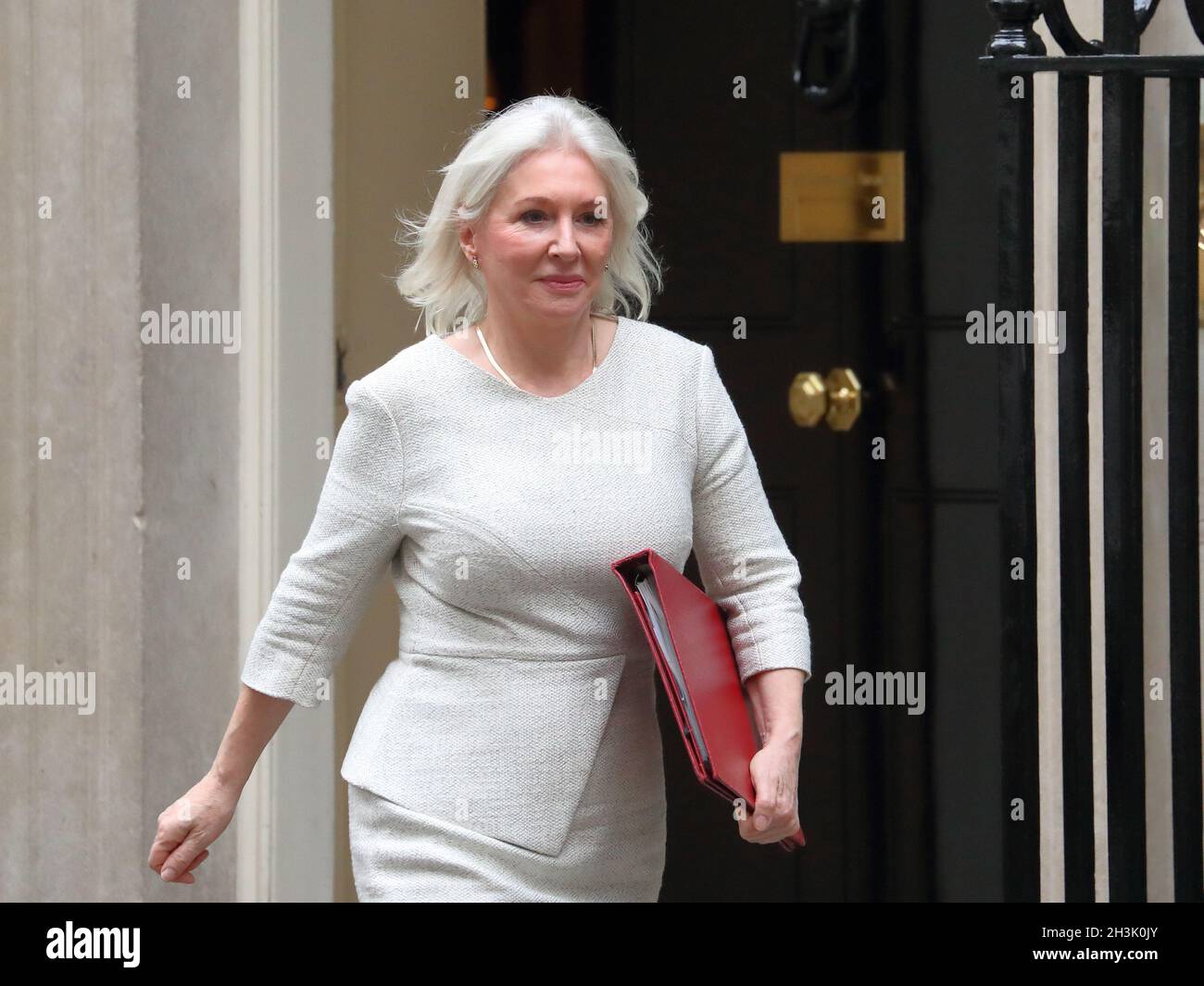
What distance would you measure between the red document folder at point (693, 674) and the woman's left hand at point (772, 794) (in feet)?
0.04

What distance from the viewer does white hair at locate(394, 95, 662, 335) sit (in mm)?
2219

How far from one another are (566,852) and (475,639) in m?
0.30

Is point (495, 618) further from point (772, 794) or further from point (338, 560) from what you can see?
point (772, 794)

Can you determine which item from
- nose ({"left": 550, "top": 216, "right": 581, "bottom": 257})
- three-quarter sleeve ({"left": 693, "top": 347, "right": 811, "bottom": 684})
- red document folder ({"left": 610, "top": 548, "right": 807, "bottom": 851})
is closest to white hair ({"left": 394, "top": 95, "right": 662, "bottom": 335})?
nose ({"left": 550, "top": 216, "right": 581, "bottom": 257})

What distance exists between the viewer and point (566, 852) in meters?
2.25

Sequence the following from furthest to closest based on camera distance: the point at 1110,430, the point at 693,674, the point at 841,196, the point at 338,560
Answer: the point at 841,196
the point at 1110,430
the point at 338,560
the point at 693,674

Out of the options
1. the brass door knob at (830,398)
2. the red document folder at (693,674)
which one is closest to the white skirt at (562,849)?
the red document folder at (693,674)

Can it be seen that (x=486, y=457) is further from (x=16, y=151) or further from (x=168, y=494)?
(x=16, y=151)

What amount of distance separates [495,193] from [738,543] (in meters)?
0.56

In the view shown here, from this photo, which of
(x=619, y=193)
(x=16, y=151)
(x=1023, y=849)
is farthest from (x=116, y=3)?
(x=1023, y=849)

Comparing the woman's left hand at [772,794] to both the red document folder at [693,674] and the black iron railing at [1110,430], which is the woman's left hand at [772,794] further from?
the black iron railing at [1110,430]

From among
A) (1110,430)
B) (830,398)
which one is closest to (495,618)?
(1110,430)

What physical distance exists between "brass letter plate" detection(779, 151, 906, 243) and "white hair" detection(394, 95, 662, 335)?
5.19 ft

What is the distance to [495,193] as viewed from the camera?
2229mm
